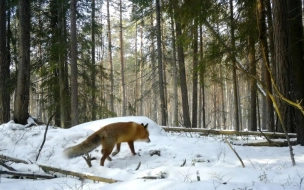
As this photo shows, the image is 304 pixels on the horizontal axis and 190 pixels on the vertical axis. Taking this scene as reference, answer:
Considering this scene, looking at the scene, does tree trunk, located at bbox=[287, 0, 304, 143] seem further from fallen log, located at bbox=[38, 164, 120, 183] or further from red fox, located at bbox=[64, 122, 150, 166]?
fallen log, located at bbox=[38, 164, 120, 183]

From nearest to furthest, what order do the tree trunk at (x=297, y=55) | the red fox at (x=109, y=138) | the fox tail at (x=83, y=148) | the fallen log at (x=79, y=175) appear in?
the fallen log at (x=79, y=175) → the fox tail at (x=83, y=148) → the red fox at (x=109, y=138) → the tree trunk at (x=297, y=55)

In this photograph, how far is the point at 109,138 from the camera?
271 inches

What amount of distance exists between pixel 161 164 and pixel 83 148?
1.88 m

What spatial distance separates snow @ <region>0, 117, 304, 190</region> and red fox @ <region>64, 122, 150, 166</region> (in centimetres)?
34

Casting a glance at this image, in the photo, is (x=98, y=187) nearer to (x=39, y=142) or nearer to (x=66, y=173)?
(x=66, y=173)

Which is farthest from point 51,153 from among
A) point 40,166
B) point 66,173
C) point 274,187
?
point 274,187

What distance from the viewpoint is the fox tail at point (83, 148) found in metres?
6.14

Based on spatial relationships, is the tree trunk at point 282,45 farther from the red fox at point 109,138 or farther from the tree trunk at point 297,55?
the red fox at point 109,138

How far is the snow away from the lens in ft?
14.0

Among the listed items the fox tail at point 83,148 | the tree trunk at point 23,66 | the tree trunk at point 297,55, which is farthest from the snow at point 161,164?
the tree trunk at point 297,55

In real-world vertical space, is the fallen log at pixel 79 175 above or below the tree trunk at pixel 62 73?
below

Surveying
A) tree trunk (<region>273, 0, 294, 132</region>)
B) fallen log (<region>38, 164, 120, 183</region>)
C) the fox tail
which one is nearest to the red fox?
the fox tail

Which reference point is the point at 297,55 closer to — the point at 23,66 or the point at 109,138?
Result: the point at 109,138

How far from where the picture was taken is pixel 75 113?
14.9 m
